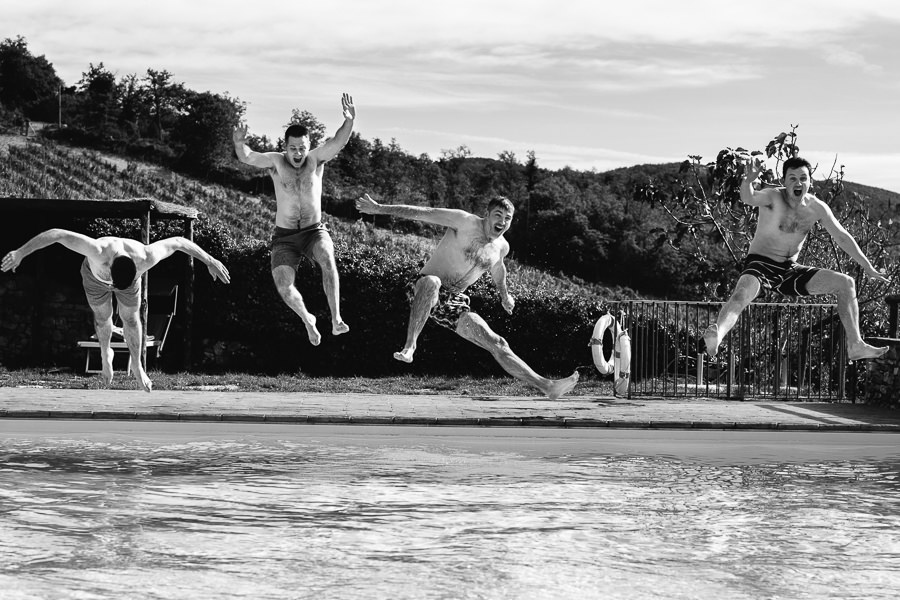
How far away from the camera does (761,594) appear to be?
7.71m

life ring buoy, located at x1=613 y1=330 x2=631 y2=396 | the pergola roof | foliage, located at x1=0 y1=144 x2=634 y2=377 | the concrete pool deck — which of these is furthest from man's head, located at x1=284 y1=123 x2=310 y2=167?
foliage, located at x1=0 y1=144 x2=634 y2=377

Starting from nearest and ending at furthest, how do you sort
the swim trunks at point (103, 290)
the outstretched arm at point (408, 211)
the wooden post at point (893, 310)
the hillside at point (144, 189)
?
the outstretched arm at point (408, 211) → the swim trunks at point (103, 290) → the wooden post at point (893, 310) → the hillside at point (144, 189)

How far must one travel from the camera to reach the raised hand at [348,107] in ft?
29.1

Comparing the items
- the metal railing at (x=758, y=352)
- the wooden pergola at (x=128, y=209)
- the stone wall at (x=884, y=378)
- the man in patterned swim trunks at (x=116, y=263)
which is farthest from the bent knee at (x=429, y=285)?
the stone wall at (x=884, y=378)

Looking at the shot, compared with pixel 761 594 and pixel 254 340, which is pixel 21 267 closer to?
pixel 254 340

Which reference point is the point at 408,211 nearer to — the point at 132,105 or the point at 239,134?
the point at 239,134

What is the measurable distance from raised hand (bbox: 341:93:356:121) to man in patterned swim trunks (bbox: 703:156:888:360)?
3340mm

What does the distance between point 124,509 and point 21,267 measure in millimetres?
11363

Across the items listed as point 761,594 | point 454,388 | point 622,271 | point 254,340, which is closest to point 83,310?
point 254,340

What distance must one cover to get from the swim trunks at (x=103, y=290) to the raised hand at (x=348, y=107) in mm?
3211

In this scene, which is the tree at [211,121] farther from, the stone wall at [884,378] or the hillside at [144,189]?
the stone wall at [884,378]

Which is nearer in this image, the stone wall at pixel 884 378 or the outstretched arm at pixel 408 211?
the outstretched arm at pixel 408 211

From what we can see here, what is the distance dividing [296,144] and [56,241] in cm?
306

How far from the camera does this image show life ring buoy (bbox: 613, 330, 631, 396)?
53.3 feet
